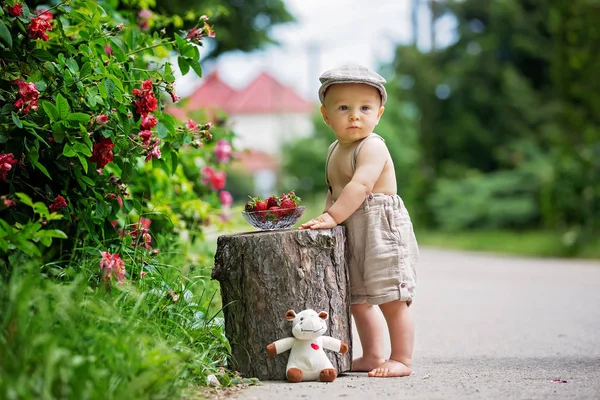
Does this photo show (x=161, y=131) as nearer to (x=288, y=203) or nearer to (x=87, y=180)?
(x=87, y=180)

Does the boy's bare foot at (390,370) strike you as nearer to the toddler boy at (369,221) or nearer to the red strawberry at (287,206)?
the toddler boy at (369,221)

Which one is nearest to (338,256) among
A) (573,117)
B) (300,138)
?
(573,117)

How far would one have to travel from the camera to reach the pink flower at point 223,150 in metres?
7.05

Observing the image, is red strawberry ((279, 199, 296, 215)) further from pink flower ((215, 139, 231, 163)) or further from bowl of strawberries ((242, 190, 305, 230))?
pink flower ((215, 139, 231, 163))

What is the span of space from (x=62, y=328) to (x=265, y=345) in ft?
4.06

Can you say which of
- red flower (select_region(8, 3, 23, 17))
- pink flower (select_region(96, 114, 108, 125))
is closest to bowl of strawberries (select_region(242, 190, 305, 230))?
pink flower (select_region(96, 114, 108, 125))

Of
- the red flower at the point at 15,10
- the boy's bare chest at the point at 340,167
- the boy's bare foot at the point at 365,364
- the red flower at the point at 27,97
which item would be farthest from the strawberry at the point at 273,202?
the red flower at the point at 15,10

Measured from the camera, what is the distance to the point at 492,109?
24.5 metres

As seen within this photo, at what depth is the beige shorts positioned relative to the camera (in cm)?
396

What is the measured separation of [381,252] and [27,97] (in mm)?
1832

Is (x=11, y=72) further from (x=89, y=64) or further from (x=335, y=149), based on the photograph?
(x=335, y=149)

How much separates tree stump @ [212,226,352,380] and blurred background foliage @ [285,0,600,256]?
11910mm

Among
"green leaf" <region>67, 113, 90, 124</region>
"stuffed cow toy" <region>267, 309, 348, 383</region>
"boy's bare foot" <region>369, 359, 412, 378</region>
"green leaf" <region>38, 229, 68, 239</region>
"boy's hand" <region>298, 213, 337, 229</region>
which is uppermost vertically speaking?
"green leaf" <region>67, 113, 90, 124</region>

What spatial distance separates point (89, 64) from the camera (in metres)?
3.78
